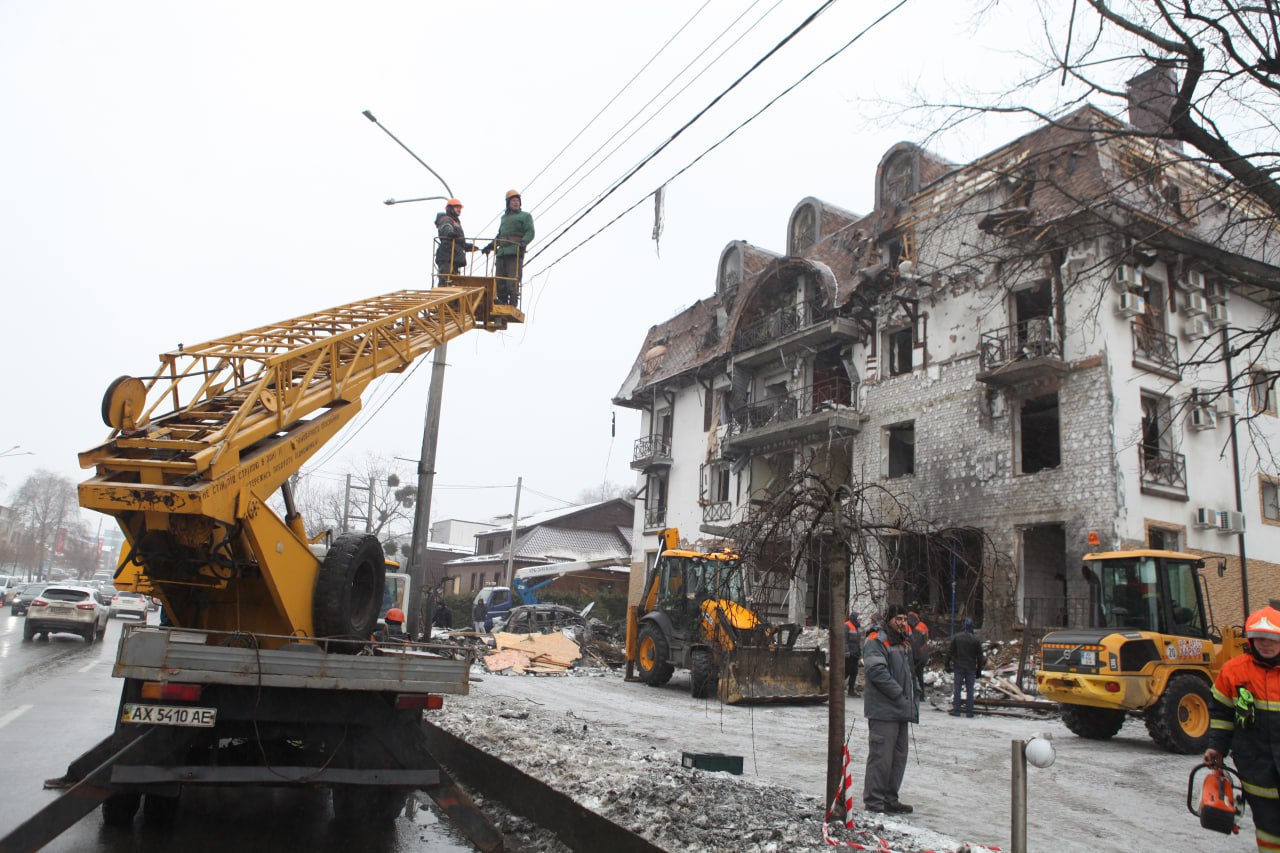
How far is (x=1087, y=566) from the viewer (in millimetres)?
13867

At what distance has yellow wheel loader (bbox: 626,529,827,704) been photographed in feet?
50.9

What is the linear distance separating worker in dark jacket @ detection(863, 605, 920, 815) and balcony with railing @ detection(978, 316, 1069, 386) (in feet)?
52.1

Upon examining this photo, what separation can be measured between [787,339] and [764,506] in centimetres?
2292

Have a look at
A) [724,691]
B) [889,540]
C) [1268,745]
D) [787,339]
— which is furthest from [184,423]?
[787,339]

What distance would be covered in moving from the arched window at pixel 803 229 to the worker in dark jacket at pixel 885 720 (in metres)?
26.4

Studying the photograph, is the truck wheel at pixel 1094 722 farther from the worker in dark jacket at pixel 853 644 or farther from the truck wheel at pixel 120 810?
the truck wheel at pixel 120 810

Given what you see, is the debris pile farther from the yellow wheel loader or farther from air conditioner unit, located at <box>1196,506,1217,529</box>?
air conditioner unit, located at <box>1196,506,1217,529</box>

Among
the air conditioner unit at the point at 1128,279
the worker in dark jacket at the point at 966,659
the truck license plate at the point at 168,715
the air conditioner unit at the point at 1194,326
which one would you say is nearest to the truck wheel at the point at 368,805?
the truck license plate at the point at 168,715

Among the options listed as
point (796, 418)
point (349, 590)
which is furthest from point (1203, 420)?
point (349, 590)

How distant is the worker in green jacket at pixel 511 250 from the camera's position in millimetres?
12227

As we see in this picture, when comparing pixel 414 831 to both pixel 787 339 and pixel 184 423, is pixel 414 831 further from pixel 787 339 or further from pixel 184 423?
pixel 787 339

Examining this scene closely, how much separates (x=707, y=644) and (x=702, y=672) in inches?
21.1

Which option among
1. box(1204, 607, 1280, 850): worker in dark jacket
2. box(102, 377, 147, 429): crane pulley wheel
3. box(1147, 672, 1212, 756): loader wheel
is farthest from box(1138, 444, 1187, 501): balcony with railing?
box(102, 377, 147, 429): crane pulley wheel

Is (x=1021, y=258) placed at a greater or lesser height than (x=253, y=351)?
greater
